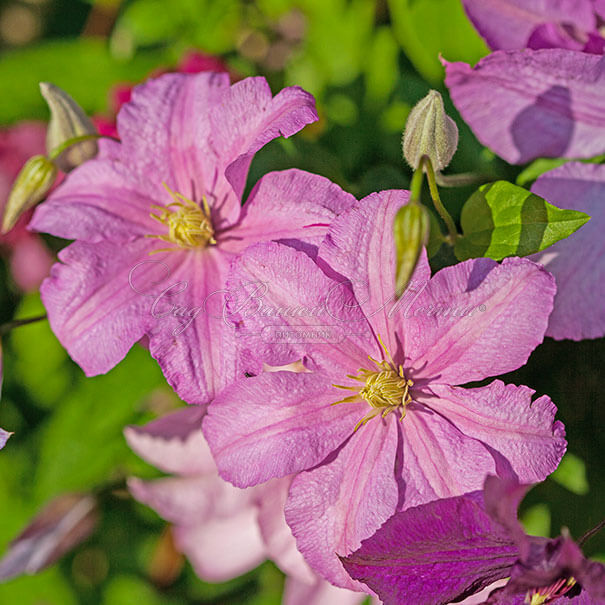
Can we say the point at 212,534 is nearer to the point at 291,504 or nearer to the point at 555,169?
the point at 291,504

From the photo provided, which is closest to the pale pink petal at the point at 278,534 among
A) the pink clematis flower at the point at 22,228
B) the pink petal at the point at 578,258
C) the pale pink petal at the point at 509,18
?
the pink petal at the point at 578,258

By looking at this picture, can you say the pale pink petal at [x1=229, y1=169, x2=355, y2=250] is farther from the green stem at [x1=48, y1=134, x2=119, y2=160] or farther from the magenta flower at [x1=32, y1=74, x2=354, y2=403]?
the green stem at [x1=48, y1=134, x2=119, y2=160]

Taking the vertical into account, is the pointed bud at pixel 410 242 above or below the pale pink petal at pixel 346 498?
above

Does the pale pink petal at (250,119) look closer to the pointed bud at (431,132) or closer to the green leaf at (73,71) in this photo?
the pointed bud at (431,132)

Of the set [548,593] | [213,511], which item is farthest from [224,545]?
[548,593]

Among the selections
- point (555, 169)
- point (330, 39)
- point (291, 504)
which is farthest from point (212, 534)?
point (330, 39)

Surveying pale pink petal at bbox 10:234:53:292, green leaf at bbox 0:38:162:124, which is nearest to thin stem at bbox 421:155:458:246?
green leaf at bbox 0:38:162:124
